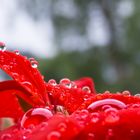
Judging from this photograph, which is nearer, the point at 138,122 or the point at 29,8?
the point at 138,122

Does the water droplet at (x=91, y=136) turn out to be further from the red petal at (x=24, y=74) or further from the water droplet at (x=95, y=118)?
the red petal at (x=24, y=74)

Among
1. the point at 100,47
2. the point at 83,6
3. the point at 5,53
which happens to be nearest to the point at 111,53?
the point at 100,47

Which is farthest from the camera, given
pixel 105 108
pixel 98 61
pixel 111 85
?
pixel 98 61

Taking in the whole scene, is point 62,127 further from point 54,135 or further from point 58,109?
point 58,109

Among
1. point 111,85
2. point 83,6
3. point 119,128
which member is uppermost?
point 83,6

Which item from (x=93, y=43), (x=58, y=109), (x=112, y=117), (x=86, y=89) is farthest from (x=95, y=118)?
(x=93, y=43)

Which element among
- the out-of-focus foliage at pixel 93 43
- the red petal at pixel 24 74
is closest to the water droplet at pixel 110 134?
the red petal at pixel 24 74

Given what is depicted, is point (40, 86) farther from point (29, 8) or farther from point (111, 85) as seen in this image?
point (29, 8)

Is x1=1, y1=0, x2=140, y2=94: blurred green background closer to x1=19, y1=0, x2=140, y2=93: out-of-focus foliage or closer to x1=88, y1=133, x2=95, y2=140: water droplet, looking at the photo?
x1=19, y1=0, x2=140, y2=93: out-of-focus foliage
